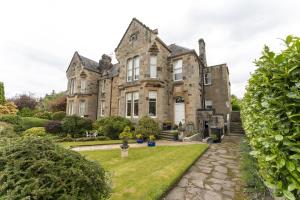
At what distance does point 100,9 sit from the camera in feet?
32.5

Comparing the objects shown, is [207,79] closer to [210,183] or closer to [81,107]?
[210,183]

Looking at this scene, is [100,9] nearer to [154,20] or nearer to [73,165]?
[154,20]

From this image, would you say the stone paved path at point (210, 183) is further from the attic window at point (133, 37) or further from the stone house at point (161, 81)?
the attic window at point (133, 37)

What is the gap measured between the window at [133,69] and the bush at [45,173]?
539 inches

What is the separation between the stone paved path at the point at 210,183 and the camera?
12.1ft

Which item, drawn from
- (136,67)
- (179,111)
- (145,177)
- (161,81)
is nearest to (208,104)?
(179,111)

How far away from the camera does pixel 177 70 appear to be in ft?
51.0

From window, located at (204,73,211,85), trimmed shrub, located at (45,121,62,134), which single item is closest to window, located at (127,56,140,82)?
trimmed shrub, located at (45,121,62,134)

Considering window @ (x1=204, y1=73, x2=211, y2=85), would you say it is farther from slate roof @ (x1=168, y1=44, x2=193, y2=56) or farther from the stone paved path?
the stone paved path

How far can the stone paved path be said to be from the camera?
3.68 metres

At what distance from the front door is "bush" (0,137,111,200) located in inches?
514

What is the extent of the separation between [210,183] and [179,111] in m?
10.9

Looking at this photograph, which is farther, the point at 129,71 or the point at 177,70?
the point at 129,71

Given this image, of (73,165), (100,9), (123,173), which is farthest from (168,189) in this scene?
(100,9)
